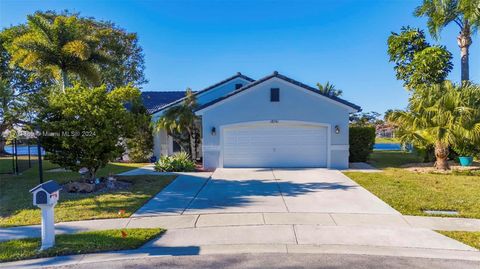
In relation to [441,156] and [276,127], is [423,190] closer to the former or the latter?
[441,156]

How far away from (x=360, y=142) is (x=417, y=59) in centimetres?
775

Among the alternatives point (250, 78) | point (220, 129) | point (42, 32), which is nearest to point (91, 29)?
point (42, 32)

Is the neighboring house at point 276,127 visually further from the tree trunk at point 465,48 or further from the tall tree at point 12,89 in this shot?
the tree trunk at point 465,48

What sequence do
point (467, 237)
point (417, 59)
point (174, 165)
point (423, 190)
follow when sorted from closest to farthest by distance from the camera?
1. point (467, 237)
2. point (423, 190)
3. point (174, 165)
4. point (417, 59)

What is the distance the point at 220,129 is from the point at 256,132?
5.77ft

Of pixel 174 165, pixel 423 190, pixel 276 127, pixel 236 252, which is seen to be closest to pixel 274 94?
pixel 276 127

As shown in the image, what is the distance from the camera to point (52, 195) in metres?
5.50

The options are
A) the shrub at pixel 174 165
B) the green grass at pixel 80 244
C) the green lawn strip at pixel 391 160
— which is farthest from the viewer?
the green lawn strip at pixel 391 160

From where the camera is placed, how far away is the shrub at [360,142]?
58.4ft

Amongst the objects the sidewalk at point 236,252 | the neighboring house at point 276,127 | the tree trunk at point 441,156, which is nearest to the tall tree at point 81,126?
the neighboring house at point 276,127

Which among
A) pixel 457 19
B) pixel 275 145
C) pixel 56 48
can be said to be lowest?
pixel 275 145

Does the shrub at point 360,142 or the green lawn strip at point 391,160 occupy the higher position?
the shrub at point 360,142

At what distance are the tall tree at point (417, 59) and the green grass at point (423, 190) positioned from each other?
31.6 ft

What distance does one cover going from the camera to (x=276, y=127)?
51.6 ft
